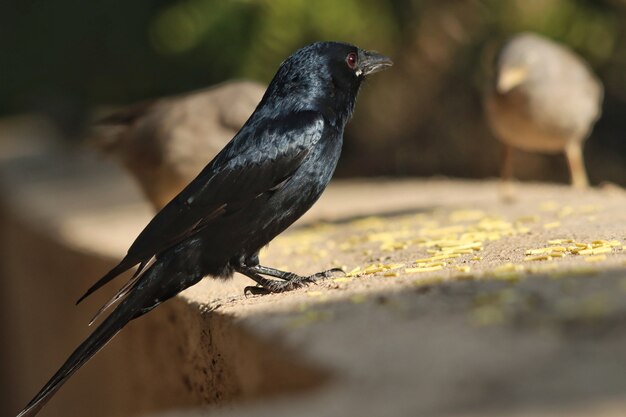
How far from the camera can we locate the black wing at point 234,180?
4582 millimetres

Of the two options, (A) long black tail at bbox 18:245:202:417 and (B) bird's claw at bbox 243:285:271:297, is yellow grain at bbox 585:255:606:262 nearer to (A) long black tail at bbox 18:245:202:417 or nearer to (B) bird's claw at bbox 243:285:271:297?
(B) bird's claw at bbox 243:285:271:297

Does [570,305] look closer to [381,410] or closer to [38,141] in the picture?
[381,410]

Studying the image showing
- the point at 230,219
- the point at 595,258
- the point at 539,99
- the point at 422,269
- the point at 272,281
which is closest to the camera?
the point at 595,258

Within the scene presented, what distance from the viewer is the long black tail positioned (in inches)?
179

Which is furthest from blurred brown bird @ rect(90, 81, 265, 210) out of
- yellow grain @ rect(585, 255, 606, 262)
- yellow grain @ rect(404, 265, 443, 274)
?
yellow grain @ rect(585, 255, 606, 262)

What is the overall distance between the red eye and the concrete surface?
947 millimetres

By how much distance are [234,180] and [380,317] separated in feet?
4.47

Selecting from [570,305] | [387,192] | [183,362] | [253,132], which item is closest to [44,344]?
[387,192]

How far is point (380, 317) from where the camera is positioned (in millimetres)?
3559

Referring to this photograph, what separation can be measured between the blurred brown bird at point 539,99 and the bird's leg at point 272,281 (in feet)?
10.7

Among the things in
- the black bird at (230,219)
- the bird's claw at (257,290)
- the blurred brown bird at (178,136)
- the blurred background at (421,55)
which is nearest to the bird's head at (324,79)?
the black bird at (230,219)

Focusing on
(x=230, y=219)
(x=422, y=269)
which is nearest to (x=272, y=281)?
(x=230, y=219)

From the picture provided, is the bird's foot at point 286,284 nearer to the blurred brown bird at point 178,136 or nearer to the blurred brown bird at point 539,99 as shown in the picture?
the blurred brown bird at point 178,136

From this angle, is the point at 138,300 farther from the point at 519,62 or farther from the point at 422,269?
the point at 519,62
